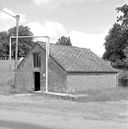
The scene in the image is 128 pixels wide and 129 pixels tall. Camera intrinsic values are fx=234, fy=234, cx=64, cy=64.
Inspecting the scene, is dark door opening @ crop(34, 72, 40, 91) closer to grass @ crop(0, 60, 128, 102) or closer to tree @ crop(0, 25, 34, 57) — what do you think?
grass @ crop(0, 60, 128, 102)

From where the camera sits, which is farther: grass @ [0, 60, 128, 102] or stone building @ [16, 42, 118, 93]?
stone building @ [16, 42, 118, 93]

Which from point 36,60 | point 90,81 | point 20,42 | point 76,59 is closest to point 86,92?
point 90,81

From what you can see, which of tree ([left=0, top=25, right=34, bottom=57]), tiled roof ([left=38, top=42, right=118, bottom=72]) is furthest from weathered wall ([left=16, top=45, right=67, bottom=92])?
tree ([left=0, top=25, right=34, bottom=57])

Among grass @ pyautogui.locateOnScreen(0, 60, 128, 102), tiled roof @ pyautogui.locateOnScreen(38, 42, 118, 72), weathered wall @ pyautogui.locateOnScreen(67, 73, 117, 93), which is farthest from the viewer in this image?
tiled roof @ pyautogui.locateOnScreen(38, 42, 118, 72)

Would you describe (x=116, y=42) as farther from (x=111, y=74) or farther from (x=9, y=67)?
(x=9, y=67)

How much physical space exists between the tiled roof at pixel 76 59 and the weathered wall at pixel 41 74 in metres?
0.67

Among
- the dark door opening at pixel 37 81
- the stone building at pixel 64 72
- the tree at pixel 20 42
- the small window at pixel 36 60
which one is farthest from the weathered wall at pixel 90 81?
the tree at pixel 20 42

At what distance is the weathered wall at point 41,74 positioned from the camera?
23.6m

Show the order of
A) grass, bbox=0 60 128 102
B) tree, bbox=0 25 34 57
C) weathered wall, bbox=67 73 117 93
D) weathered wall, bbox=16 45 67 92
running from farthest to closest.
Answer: tree, bbox=0 25 34 57 → weathered wall, bbox=67 73 117 93 → weathered wall, bbox=16 45 67 92 → grass, bbox=0 60 128 102

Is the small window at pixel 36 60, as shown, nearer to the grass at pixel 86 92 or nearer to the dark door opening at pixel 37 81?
the dark door opening at pixel 37 81

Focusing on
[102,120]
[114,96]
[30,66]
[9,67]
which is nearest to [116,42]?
Result: [9,67]

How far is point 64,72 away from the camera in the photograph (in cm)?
2320

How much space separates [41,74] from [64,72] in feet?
10.9

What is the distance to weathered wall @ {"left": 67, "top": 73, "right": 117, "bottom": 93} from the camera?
78.1 ft
